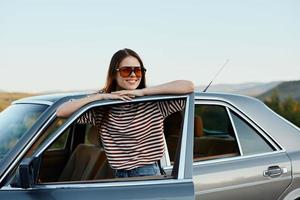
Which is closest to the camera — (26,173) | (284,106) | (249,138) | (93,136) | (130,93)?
(26,173)

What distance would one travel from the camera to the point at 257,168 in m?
4.61

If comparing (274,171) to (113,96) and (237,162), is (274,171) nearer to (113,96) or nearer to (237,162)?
(237,162)

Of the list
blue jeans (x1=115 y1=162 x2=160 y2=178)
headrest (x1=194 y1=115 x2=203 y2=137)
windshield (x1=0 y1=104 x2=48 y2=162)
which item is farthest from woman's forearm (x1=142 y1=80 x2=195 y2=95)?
headrest (x1=194 y1=115 x2=203 y2=137)

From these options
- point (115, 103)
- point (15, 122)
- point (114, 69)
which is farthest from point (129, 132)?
point (15, 122)

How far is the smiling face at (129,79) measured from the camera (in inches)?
154

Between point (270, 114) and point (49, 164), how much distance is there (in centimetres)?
174

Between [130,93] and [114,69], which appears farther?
[114,69]

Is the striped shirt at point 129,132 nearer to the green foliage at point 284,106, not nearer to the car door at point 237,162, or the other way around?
the car door at point 237,162

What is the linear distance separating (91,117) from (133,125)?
0.81ft

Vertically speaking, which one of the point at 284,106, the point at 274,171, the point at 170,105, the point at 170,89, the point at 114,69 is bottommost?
the point at 284,106

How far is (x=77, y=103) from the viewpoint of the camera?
3.66 meters

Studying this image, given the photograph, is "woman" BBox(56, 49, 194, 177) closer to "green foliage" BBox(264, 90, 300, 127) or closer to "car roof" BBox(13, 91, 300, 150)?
"car roof" BBox(13, 91, 300, 150)

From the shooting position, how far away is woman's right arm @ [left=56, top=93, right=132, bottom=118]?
366 centimetres

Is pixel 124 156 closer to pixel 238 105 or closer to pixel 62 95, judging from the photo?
pixel 62 95
